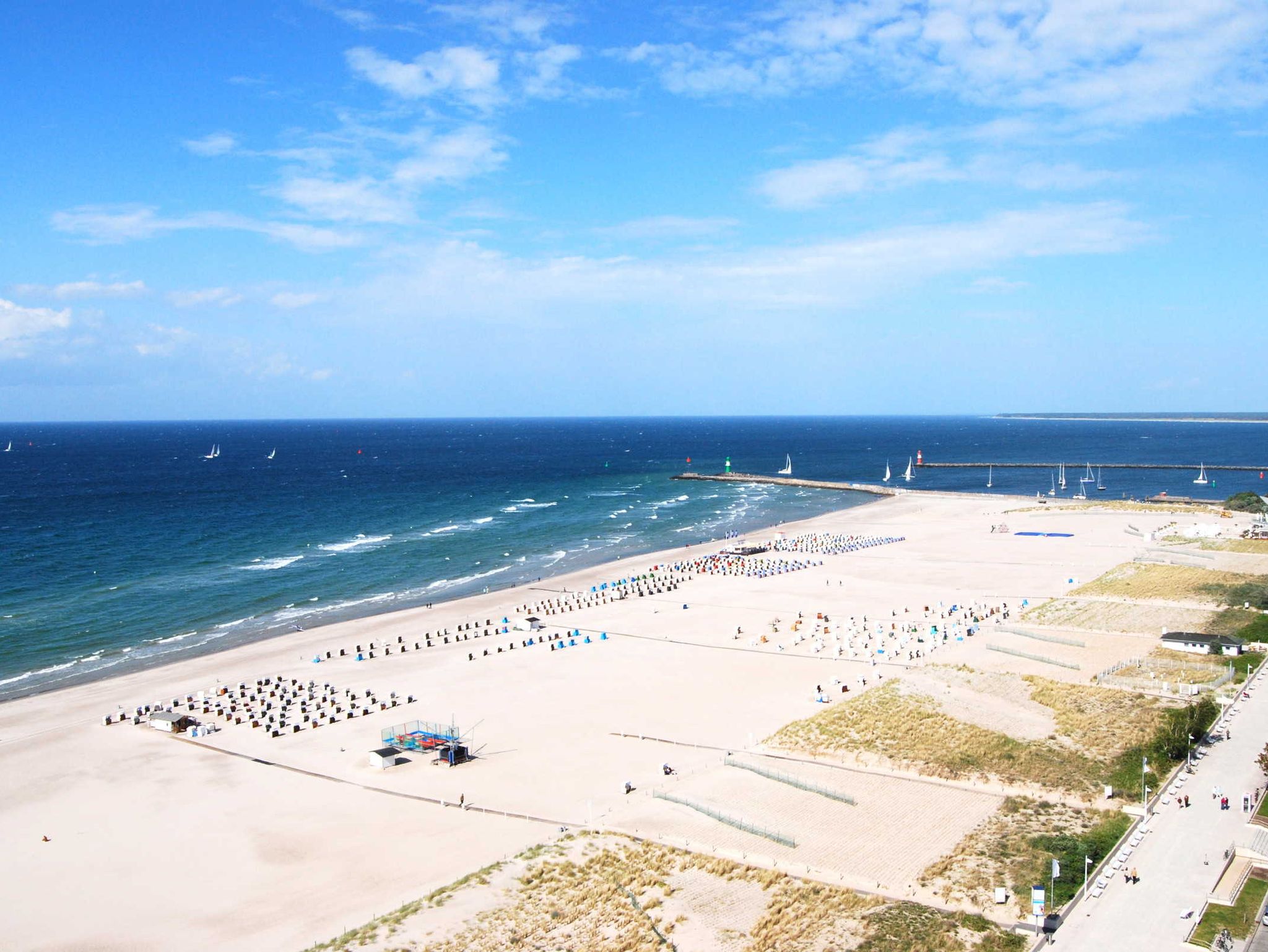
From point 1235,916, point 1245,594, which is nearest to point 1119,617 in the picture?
point 1245,594

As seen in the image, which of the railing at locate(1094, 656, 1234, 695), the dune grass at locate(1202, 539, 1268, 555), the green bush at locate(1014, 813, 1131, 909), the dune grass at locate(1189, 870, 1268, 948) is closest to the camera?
the dune grass at locate(1189, 870, 1268, 948)

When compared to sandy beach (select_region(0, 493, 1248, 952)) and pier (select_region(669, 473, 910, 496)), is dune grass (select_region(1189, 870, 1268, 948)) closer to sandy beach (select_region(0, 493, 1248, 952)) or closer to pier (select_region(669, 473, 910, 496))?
sandy beach (select_region(0, 493, 1248, 952))

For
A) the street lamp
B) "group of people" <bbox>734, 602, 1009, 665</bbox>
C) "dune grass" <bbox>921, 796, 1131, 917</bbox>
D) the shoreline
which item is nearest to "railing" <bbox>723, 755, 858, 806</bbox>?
"dune grass" <bbox>921, 796, 1131, 917</bbox>

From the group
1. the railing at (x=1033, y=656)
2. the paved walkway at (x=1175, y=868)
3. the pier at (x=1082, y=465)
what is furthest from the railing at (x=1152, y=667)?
the pier at (x=1082, y=465)

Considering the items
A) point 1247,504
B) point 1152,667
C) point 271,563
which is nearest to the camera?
point 1152,667

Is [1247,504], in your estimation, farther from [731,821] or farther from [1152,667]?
[731,821]

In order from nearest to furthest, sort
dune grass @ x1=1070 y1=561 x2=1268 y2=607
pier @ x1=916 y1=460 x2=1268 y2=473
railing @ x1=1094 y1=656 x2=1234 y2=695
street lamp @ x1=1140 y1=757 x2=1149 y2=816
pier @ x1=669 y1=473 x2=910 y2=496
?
1. street lamp @ x1=1140 y1=757 x2=1149 y2=816
2. railing @ x1=1094 y1=656 x2=1234 y2=695
3. dune grass @ x1=1070 y1=561 x2=1268 y2=607
4. pier @ x1=669 y1=473 x2=910 y2=496
5. pier @ x1=916 y1=460 x2=1268 y2=473
